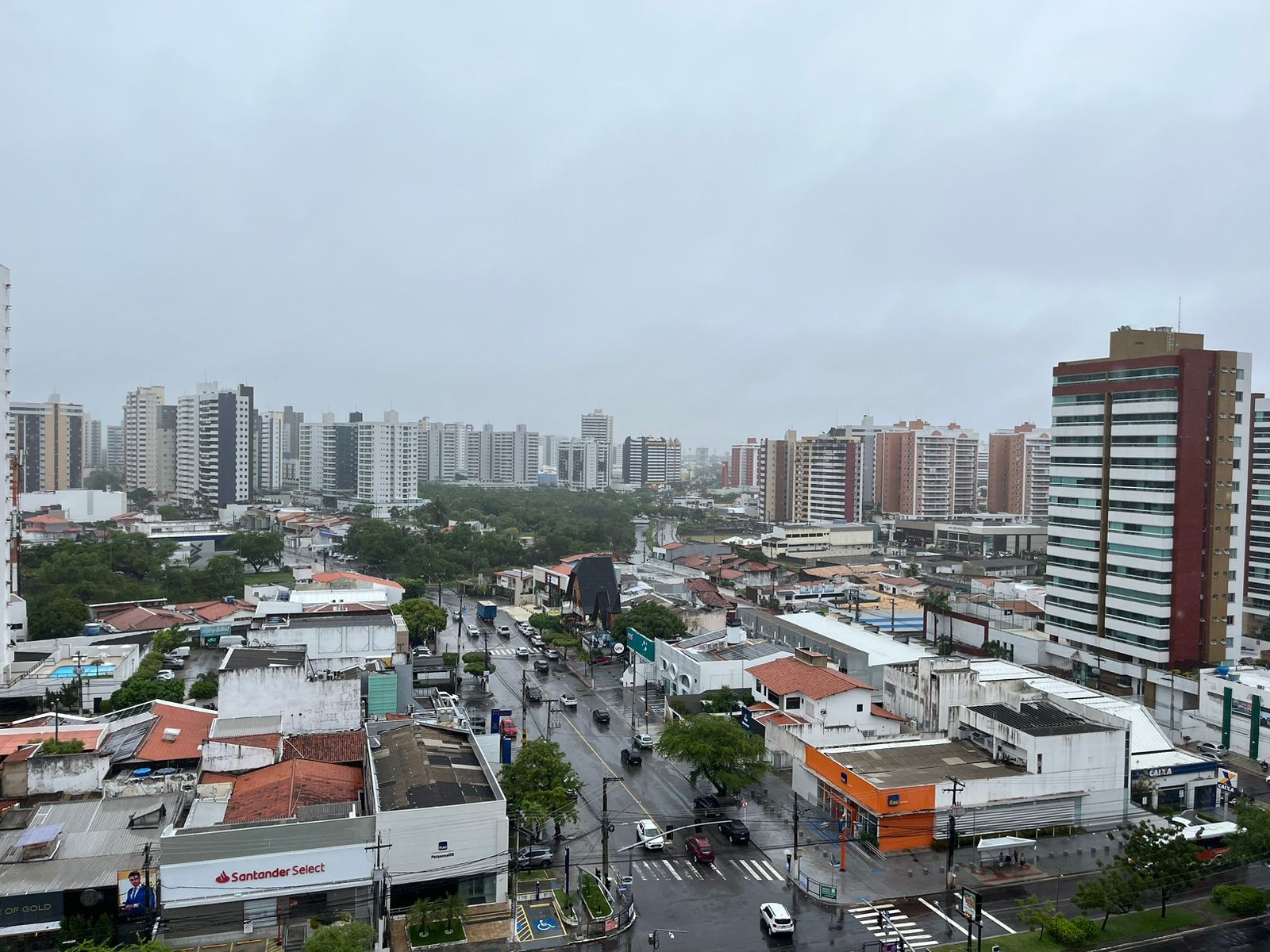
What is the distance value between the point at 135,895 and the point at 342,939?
5837 millimetres

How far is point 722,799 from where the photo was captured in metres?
29.6

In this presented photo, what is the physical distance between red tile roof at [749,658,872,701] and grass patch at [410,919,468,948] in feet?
53.3

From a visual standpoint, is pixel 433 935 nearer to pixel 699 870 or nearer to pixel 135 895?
pixel 135 895

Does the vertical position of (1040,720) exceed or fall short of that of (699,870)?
it exceeds it

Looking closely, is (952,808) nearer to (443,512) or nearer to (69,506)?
(443,512)

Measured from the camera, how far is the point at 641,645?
1827 inches

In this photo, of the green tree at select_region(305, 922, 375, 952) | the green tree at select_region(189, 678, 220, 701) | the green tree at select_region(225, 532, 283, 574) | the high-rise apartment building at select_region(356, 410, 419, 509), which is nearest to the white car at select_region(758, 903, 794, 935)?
the green tree at select_region(305, 922, 375, 952)

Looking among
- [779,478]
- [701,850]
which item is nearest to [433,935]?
[701,850]

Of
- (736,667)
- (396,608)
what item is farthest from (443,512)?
(736,667)

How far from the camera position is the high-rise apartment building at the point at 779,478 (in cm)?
11594

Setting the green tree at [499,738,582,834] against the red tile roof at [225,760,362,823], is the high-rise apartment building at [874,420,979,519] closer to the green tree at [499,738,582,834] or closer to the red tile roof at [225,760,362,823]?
the green tree at [499,738,582,834]

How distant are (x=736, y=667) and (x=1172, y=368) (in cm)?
2337

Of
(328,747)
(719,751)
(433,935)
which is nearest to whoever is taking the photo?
(433,935)

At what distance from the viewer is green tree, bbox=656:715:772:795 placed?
93.8ft
